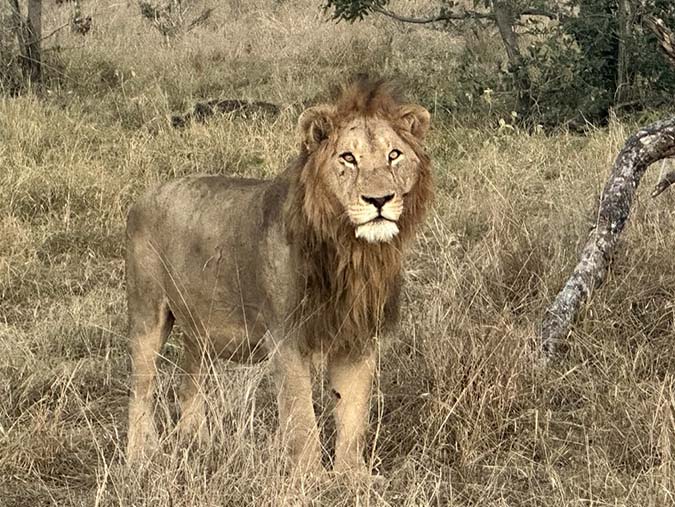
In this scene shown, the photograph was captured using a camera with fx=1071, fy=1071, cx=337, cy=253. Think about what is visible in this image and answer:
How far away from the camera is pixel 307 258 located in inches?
125

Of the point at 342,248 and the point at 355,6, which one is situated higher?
the point at 342,248

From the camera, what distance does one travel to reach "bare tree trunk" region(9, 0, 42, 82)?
998cm

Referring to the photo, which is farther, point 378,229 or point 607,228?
point 607,228

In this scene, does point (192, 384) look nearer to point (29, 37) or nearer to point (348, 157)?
point (348, 157)

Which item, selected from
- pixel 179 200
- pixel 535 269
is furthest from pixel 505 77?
pixel 179 200

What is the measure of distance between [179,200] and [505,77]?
18.4ft

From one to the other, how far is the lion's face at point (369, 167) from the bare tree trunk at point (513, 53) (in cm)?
563

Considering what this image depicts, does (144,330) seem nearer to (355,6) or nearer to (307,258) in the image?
(307,258)

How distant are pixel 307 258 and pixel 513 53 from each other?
653 centimetres

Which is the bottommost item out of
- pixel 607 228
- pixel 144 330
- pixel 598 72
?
pixel 598 72

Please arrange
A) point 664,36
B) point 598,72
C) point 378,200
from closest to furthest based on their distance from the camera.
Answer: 1. point 378,200
2. point 664,36
3. point 598,72

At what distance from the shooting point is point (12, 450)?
3455 millimetres

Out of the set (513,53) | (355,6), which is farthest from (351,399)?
(355,6)

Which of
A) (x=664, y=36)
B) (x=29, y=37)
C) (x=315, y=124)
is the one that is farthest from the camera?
(x=29, y=37)
